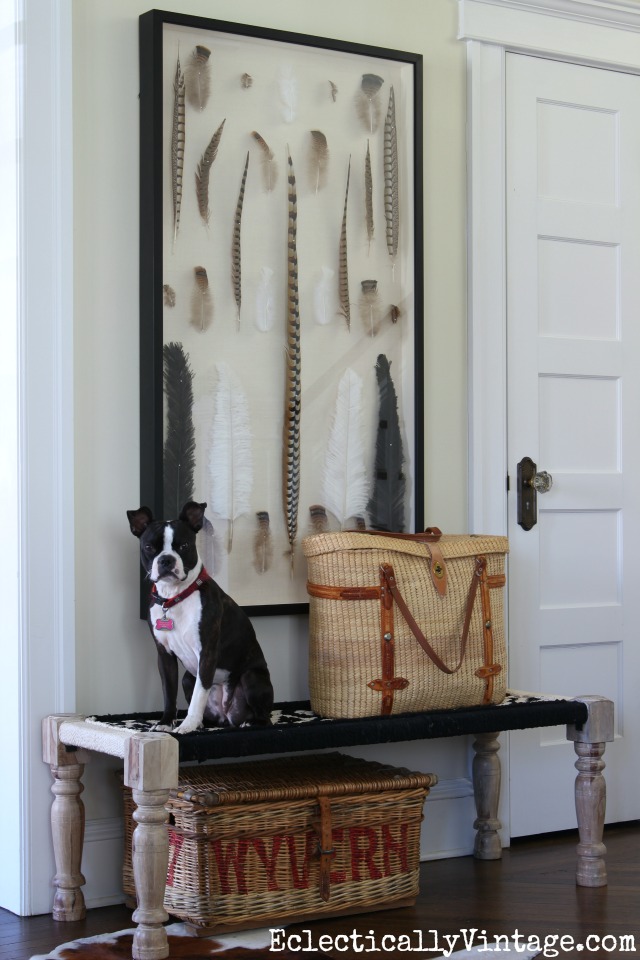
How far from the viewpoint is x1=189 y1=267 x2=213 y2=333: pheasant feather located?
3.04 m

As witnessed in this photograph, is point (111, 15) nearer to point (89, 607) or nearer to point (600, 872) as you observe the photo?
point (89, 607)

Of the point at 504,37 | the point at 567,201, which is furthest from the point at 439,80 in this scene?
the point at 567,201

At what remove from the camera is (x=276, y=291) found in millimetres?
3162

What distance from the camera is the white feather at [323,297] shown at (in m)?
3.22

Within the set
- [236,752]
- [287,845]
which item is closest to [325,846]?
[287,845]

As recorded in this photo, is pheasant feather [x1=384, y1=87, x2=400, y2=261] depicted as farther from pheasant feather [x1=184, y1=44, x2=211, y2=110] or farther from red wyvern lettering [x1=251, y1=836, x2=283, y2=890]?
red wyvern lettering [x1=251, y1=836, x2=283, y2=890]

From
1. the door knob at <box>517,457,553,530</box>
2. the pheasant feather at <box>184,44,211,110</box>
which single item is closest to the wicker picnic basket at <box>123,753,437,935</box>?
the door knob at <box>517,457,553,530</box>

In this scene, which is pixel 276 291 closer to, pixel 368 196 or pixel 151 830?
pixel 368 196

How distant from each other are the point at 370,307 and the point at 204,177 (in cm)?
56

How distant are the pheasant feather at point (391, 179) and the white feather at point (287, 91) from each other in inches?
10.9

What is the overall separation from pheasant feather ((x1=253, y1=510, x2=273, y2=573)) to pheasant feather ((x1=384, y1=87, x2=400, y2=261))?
2.63ft

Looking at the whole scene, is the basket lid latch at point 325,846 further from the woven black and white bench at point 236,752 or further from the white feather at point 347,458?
the white feather at point 347,458

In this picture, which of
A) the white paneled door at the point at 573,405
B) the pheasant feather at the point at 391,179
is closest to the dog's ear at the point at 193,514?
the pheasant feather at the point at 391,179

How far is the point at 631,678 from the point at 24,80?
236cm
